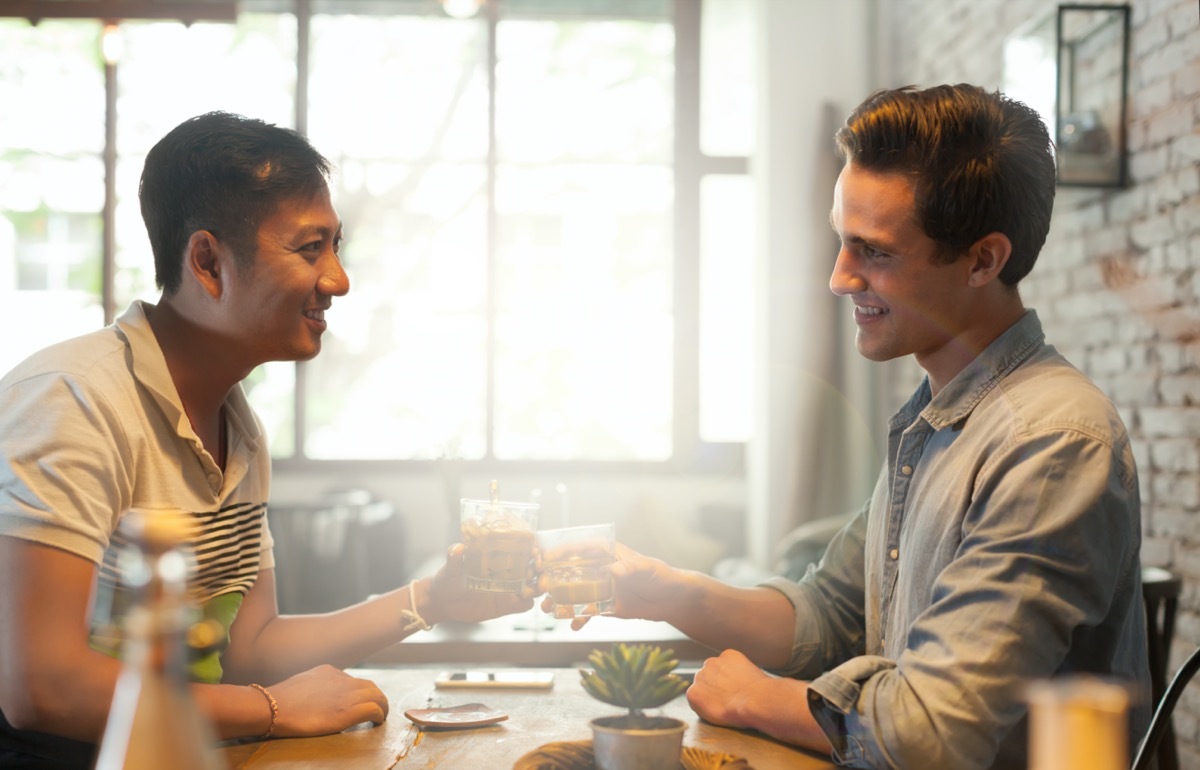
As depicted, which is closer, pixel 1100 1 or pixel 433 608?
pixel 433 608

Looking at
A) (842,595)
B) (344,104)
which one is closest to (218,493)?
(842,595)

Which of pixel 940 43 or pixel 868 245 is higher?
pixel 940 43

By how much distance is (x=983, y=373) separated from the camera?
146 centimetres

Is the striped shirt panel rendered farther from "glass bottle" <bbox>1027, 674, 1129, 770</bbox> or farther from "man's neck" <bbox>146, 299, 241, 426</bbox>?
"glass bottle" <bbox>1027, 674, 1129, 770</bbox>

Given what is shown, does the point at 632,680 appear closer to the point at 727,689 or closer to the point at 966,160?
the point at 727,689

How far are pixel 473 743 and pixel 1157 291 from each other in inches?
90.6

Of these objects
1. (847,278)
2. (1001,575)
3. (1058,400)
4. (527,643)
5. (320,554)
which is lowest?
(320,554)

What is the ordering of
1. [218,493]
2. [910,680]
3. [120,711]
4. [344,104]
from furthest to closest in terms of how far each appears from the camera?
1. [344,104]
2. [218,493]
3. [910,680]
4. [120,711]

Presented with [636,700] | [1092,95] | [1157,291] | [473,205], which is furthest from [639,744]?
[473,205]

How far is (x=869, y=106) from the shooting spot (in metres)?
1.52

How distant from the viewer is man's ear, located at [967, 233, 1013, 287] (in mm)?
1475

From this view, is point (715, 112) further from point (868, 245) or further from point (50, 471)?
point (50, 471)

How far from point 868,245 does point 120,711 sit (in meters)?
1.17

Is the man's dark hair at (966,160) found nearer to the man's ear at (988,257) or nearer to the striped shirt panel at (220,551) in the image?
the man's ear at (988,257)
